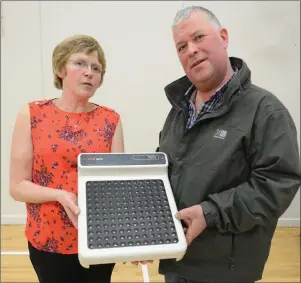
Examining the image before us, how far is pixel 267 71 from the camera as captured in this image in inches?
105

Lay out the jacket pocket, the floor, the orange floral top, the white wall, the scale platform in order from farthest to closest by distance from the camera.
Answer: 1. the white wall
2. the floor
3. the orange floral top
4. the jacket pocket
5. the scale platform

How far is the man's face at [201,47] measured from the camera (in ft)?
2.82

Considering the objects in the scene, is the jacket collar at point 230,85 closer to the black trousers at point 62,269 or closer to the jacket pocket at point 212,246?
the jacket pocket at point 212,246

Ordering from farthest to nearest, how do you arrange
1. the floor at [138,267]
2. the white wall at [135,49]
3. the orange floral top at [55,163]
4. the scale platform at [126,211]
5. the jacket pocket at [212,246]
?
the white wall at [135,49], the floor at [138,267], the orange floral top at [55,163], the jacket pocket at [212,246], the scale platform at [126,211]

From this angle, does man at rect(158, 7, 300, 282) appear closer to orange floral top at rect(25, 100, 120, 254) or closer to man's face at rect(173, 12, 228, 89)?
man's face at rect(173, 12, 228, 89)

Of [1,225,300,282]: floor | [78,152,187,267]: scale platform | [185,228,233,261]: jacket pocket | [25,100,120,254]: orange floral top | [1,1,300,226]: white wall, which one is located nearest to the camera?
[78,152,187,267]: scale platform

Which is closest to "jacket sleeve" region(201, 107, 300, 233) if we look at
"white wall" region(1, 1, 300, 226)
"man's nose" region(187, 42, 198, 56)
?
"man's nose" region(187, 42, 198, 56)

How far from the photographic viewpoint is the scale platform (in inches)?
27.5

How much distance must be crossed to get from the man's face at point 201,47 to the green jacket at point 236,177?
0.22 feet

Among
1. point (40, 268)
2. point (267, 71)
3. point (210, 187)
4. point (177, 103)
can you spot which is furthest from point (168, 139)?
point (267, 71)

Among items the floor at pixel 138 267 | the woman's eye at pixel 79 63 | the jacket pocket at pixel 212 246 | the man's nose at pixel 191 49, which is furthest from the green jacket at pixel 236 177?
the floor at pixel 138 267

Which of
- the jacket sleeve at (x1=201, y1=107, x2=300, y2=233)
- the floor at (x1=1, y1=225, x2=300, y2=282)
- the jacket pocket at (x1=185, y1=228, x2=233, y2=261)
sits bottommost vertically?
the floor at (x1=1, y1=225, x2=300, y2=282)

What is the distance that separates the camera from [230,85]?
85 centimetres

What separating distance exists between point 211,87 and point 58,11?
206 centimetres
